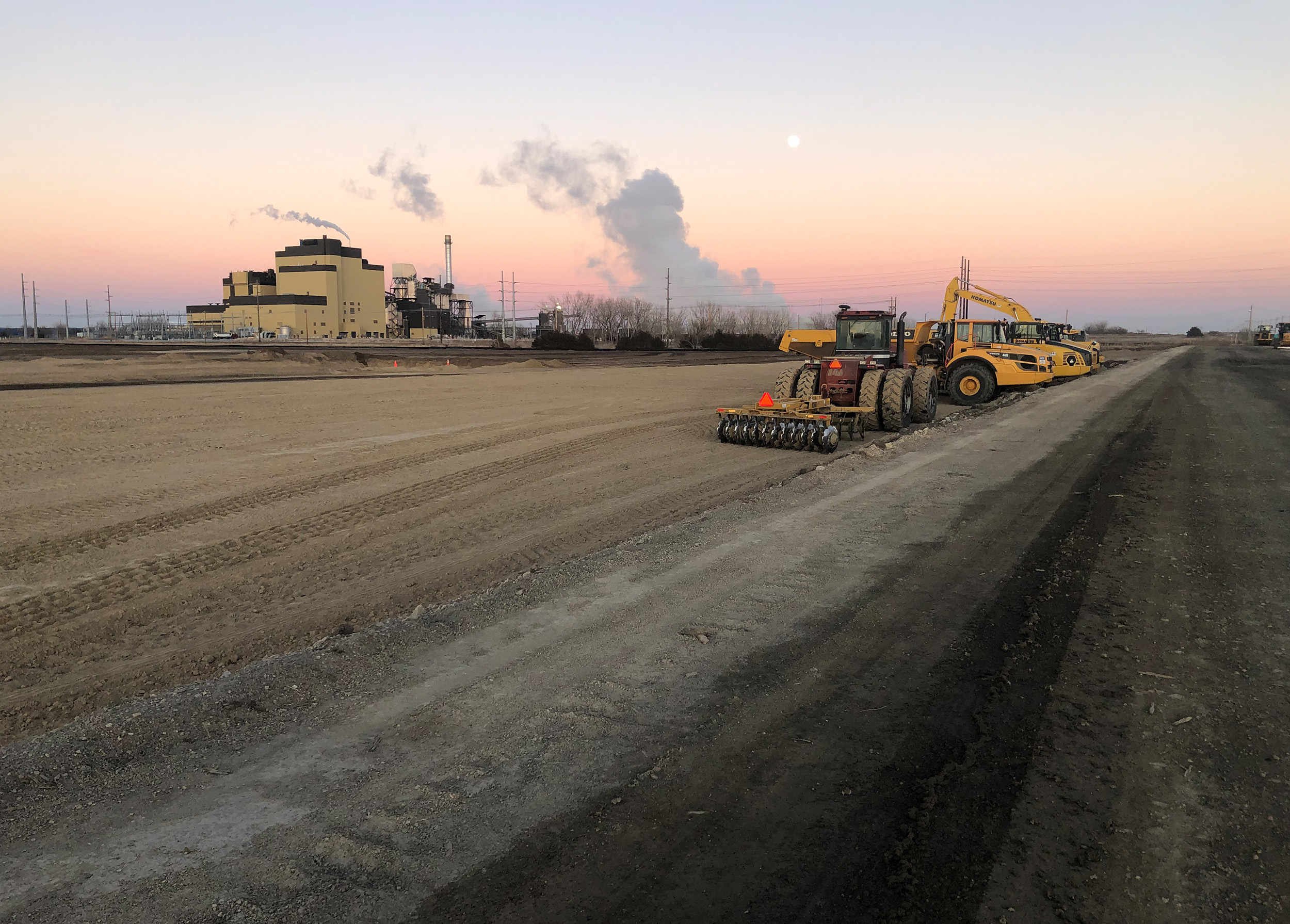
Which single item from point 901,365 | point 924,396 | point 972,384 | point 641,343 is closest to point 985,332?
point 972,384

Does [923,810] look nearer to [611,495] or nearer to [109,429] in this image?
[611,495]

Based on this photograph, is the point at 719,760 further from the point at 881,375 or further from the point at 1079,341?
the point at 1079,341

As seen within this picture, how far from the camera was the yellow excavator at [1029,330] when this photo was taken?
85.9ft

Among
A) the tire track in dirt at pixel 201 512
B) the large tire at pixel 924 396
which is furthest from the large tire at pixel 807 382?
the tire track in dirt at pixel 201 512

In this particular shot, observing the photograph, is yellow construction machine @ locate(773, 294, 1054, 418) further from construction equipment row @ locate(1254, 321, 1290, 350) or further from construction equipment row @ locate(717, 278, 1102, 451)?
construction equipment row @ locate(1254, 321, 1290, 350)

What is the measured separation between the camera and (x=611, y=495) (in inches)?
419

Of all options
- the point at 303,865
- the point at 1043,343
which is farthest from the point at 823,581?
the point at 1043,343

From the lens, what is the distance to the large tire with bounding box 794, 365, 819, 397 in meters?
17.1

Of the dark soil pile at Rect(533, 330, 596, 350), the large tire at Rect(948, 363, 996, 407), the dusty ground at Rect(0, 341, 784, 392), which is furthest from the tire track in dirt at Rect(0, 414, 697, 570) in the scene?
the dark soil pile at Rect(533, 330, 596, 350)

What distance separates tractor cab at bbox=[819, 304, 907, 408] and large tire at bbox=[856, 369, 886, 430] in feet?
0.98

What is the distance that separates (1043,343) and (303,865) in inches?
1240

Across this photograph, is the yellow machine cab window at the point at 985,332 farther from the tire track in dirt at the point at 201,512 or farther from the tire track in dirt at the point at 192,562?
the tire track in dirt at the point at 192,562

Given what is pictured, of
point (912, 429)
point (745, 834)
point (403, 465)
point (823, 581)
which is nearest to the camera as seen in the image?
point (745, 834)

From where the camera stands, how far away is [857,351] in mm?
18047
